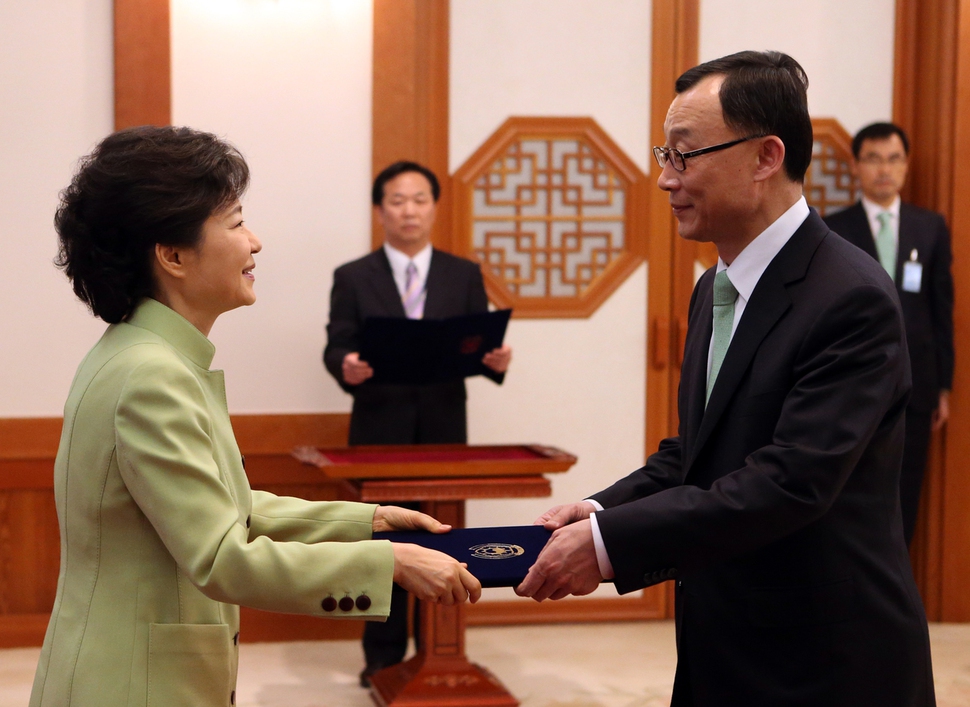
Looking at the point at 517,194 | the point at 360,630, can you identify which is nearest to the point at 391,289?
the point at 517,194

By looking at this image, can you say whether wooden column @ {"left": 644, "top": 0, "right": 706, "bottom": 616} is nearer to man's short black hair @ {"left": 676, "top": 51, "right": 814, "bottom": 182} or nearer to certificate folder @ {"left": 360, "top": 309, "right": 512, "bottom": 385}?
certificate folder @ {"left": 360, "top": 309, "right": 512, "bottom": 385}

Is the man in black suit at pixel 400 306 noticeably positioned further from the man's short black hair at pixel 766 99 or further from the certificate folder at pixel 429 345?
the man's short black hair at pixel 766 99

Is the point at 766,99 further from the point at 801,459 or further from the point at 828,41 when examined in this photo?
the point at 828,41

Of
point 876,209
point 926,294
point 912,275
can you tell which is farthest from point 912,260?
point 876,209

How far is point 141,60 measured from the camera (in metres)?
4.55

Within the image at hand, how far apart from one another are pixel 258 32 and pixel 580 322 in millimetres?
1903

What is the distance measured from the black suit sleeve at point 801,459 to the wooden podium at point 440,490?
1.93 m

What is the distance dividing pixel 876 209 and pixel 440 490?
2563 millimetres

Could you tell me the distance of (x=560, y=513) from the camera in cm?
220

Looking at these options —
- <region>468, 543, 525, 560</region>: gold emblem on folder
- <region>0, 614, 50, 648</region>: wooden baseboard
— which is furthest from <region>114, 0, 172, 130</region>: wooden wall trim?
<region>468, 543, 525, 560</region>: gold emblem on folder

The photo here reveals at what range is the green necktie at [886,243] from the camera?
194 inches

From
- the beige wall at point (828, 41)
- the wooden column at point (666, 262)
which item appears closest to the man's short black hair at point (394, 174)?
the wooden column at point (666, 262)

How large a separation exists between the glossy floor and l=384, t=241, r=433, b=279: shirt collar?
1636 millimetres

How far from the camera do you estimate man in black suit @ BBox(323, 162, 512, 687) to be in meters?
4.31
